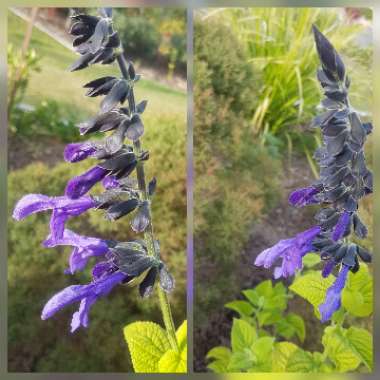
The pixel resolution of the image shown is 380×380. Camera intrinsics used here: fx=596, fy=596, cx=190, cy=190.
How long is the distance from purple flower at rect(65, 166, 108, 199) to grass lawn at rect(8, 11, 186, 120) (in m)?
0.75

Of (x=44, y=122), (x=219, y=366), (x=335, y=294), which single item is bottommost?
(x=219, y=366)

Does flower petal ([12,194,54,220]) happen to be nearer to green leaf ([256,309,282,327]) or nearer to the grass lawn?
the grass lawn

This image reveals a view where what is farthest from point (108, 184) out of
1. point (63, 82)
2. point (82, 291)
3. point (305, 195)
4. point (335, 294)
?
point (63, 82)

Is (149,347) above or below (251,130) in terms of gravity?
below

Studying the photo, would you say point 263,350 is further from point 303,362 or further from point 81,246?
point 81,246

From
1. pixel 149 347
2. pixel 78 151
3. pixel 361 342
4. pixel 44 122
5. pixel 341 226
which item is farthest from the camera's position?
pixel 44 122

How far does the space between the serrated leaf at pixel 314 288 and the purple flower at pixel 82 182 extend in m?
0.80

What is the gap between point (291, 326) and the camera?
209 centimetres

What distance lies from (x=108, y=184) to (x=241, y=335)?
900 millimetres

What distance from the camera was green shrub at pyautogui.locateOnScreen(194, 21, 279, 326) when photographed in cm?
207

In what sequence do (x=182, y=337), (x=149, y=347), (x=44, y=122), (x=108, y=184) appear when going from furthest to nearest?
(x=44, y=122) < (x=182, y=337) < (x=149, y=347) < (x=108, y=184)

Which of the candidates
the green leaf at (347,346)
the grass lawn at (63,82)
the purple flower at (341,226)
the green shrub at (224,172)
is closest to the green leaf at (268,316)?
the green shrub at (224,172)

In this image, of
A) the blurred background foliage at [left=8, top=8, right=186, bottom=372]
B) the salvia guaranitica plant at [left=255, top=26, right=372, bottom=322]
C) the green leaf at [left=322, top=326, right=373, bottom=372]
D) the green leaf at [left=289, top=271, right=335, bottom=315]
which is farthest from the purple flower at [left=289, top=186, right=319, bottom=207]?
the blurred background foliage at [left=8, top=8, right=186, bottom=372]

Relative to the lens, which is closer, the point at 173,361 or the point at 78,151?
the point at 78,151
